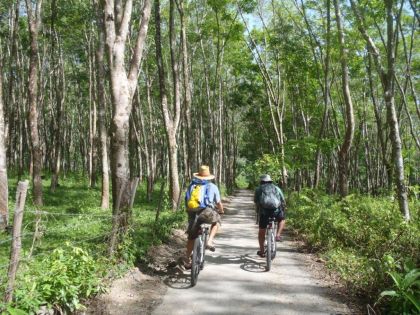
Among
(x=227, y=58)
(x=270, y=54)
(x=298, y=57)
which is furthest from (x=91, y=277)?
(x=227, y=58)

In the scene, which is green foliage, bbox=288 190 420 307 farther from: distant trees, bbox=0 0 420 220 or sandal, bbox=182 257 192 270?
sandal, bbox=182 257 192 270

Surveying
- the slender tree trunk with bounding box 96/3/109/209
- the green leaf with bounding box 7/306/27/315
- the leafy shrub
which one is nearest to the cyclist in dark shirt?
the leafy shrub

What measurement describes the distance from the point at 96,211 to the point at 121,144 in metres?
6.56

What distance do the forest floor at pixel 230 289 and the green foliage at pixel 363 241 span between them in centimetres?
33

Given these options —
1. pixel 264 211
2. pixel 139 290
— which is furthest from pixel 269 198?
pixel 139 290

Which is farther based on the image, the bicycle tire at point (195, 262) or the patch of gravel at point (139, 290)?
the bicycle tire at point (195, 262)

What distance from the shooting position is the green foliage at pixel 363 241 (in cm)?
598

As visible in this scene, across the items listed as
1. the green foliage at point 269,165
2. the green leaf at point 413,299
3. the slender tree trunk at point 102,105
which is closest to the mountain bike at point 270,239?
the green leaf at point 413,299

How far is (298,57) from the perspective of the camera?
69.4 feet

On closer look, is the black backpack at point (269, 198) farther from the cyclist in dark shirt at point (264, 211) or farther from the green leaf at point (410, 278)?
the green leaf at point (410, 278)

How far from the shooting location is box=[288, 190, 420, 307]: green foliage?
5984mm

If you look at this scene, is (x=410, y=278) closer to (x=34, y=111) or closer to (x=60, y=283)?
(x=60, y=283)

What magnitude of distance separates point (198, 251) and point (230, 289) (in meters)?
0.78

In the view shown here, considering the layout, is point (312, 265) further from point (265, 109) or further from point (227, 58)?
point (265, 109)
